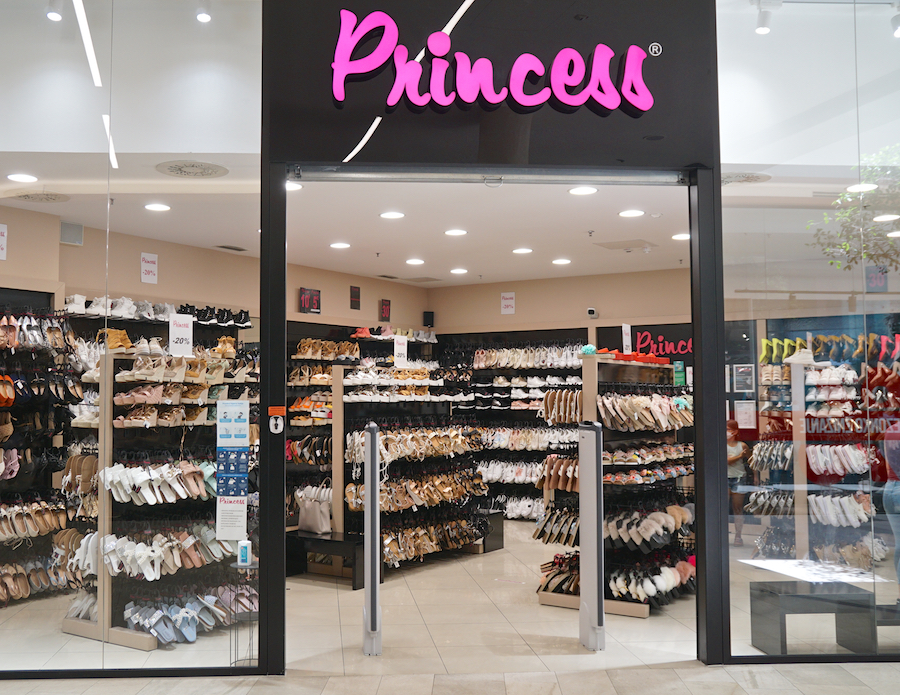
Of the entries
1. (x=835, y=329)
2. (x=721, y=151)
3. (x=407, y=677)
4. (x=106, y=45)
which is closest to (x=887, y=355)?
(x=835, y=329)

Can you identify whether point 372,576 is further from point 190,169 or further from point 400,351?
point 400,351

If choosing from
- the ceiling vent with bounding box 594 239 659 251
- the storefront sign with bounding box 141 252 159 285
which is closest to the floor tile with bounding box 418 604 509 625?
the storefront sign with bounding box 141 252 159 285

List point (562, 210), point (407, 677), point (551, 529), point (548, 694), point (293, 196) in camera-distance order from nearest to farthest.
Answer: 1. point (548, 694)
2. point (407, 677)
3. point (551, 529)
4. point (293, 196)
5. point (562, 210)

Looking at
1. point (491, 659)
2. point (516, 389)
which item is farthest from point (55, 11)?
point (516, 389)

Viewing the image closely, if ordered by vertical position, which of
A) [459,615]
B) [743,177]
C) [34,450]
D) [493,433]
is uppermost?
[743,177]

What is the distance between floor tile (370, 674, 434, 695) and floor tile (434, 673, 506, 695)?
37 millimetres

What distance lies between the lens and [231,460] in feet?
12.9

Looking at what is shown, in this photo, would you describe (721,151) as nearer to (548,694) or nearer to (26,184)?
(548,694)

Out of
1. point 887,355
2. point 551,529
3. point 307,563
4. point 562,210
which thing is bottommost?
point 307,563

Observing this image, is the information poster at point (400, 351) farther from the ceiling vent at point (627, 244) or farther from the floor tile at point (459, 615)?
the ceiling vent at point (627, 244)

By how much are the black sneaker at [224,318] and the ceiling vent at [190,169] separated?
0.69 meters

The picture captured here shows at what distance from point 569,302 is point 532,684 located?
24.7 feet

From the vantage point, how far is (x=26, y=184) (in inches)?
155

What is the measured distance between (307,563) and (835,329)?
14.6ft
